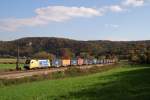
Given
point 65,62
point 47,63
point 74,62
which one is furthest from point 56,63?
point 74,62

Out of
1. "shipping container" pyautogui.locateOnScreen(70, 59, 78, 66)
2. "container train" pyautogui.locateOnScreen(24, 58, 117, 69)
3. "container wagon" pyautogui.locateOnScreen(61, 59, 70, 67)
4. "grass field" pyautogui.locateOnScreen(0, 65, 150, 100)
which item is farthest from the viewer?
"shipping container" pyautogui.locateOnScreen(70, 59, 78, 66)

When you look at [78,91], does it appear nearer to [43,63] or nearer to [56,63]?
[43,63]

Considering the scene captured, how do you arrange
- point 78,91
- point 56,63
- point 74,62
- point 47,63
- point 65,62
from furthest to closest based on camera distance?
point 74,62 < point 65,62 < point 56,63 < point 47,63 < point 78,91

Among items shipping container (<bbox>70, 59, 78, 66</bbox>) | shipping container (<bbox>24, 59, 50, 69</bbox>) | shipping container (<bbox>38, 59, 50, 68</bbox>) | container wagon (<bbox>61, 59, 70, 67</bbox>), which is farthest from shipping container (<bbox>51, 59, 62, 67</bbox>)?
shipping container (<bbox>70, 59, 78, 66</bbox>)

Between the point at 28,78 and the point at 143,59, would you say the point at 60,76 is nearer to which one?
the point at 28,78

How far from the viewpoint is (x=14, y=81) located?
4062 cm

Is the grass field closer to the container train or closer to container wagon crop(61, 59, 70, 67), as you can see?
the container train

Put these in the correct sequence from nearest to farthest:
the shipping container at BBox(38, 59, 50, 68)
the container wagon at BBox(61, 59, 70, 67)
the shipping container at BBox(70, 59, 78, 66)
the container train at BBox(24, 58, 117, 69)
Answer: the container train at BBox(24, 58, 117, 69) < the shipping container at BBox(38, 59, 50, 68) < the container wagon at BBox(61, 59, 70, 67) < the shipping container at BBox(70, 59, 78, 66)

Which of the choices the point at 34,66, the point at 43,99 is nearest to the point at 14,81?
the point at 43,99

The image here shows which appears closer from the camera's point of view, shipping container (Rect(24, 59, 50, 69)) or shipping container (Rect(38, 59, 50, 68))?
shipping container (Rect(24, 59, 50, 69))

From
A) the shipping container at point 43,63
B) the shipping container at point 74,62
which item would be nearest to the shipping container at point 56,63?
the shipping container at point 43,63

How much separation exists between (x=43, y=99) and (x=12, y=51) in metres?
146

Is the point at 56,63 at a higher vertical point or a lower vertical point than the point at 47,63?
lower

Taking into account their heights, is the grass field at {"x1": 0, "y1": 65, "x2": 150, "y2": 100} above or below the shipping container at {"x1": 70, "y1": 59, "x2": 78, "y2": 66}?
below
